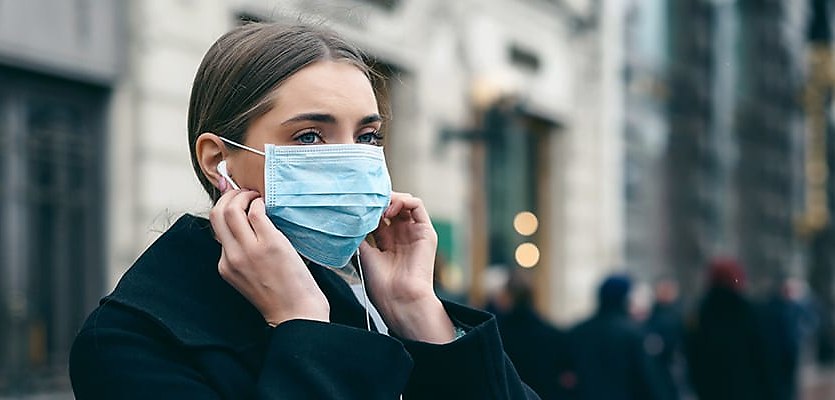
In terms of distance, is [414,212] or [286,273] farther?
[414,212]

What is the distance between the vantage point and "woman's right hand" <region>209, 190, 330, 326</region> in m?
2.01

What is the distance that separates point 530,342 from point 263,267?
271 inches

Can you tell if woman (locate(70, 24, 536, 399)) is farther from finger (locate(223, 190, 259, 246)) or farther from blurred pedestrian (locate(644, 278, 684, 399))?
blurred pedestrian (locate(644, 278, 684, 399))

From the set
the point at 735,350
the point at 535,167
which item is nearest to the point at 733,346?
the point at 735,350

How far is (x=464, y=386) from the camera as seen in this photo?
7.07 feet

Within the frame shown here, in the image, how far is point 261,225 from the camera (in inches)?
80.3

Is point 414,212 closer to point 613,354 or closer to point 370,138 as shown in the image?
point 370,138

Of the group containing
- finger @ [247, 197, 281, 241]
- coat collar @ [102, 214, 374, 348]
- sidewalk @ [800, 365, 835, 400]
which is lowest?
sidewalk @ [800, 365, 835, 400]

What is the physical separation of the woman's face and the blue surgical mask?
16 mm

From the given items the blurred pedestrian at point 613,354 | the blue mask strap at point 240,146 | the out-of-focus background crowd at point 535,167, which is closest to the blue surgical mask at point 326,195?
the blue mask strap at point 240,146

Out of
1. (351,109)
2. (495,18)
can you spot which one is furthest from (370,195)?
(495,18)

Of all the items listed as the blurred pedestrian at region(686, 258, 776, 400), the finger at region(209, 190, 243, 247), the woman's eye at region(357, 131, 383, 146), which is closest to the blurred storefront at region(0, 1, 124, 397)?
the blurred pedestrian at region(686, 258, 776, 400)

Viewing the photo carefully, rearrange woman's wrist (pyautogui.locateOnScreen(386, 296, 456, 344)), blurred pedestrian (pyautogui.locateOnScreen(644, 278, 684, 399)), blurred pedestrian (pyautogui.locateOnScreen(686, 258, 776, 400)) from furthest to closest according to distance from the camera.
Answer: blurred pedestrian (pyautogui.locateOnScreen(686, 258, 776, 400)) → blurred pedestrian (pyautogui.locateOnScreen(644, 278, 684, 399)) → woman's wrist (pyautogui.locateOnScreen(386, 296, 456, 344))

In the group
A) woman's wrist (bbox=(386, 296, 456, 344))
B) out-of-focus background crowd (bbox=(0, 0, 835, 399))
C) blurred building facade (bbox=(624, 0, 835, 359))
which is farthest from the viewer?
blurred building facade (bbox=(624, 0, 835, 359))
